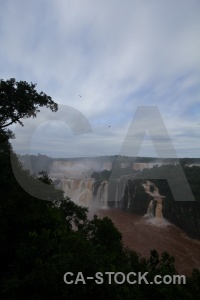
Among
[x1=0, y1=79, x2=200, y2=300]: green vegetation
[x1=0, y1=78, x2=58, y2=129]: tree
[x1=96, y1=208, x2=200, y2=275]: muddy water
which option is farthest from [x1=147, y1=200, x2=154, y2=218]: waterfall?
[x1=0, y1=78, x2=58, y2=129]: tree

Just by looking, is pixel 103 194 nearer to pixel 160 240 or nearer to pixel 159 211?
pixel 159 211

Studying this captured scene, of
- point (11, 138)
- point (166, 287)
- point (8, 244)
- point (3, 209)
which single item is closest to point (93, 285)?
point (166, 287)

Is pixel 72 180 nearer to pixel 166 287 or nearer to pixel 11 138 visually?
pixel 11 138

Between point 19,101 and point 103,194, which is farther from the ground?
point 103,194

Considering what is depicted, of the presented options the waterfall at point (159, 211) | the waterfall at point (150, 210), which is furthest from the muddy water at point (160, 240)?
the waterfall at point (150, 210)

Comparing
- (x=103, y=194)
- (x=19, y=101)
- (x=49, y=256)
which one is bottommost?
(x=49, y=256)

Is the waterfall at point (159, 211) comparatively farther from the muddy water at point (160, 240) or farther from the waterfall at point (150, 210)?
the muddy water at point (160, 240)

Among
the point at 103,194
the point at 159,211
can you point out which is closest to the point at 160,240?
the point at 159,211
